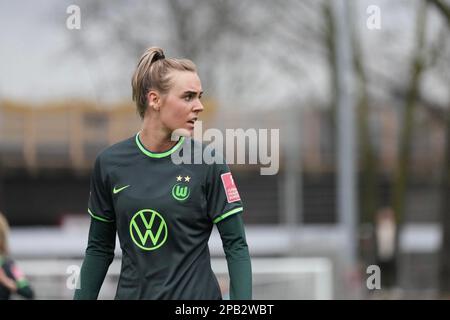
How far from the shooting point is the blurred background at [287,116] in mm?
17594

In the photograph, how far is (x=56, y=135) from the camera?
22.8 m

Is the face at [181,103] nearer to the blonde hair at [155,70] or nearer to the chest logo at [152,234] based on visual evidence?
the blonde hair at [155,70]

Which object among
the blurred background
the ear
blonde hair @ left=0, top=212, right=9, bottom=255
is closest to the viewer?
the ear

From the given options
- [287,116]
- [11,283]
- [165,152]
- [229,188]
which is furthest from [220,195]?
[287,116]

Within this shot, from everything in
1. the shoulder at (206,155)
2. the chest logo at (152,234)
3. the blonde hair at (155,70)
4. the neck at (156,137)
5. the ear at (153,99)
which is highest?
the blonde hair at (155,70)

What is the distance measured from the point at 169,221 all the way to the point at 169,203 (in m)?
0.06

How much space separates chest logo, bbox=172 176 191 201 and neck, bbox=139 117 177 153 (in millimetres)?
164

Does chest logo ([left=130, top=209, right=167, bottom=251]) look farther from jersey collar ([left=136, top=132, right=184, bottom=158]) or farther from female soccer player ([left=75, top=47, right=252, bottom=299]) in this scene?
jersey collar ([left=136, top=132, right=184, bottom=158])

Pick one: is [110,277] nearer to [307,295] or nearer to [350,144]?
[307,295]

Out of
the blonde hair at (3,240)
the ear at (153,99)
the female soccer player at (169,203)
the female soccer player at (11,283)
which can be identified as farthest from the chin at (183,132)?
the blonde hair at (3,240)

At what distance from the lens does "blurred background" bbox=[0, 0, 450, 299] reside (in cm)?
1759

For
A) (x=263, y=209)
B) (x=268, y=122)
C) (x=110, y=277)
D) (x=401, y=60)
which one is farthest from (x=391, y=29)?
(x=110, y=277)

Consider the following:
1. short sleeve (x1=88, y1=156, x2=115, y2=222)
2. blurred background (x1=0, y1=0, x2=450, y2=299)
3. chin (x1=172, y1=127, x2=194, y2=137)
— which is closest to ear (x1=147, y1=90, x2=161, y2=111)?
chin (x1=172, y1=127, x2=194, y2=137)

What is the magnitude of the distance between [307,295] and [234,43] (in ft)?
30.5
